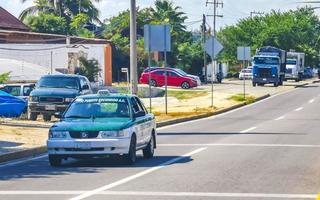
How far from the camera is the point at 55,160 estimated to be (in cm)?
1864

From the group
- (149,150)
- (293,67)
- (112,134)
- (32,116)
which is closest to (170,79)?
(293,67)

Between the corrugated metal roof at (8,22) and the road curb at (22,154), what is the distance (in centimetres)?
5132

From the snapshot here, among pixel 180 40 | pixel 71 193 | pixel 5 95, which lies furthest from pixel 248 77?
pixel 71 193

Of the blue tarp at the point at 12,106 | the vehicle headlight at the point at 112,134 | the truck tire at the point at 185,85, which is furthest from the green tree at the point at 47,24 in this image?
the vehicle headlight at the point at 112,134

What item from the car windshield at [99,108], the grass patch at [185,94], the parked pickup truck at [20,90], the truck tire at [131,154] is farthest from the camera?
the grass patch at [185,94]

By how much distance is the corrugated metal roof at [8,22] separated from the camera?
240ft

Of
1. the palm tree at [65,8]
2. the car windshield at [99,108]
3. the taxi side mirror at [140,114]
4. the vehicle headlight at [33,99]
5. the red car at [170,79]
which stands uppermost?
the palm tree at [65,8]

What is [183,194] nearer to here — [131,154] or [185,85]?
[131,154]

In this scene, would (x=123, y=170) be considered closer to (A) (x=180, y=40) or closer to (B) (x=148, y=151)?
(B) (x=148, y=151)

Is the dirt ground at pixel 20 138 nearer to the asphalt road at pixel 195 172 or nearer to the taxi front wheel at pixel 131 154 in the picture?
the asphalt road at pixel 195 172

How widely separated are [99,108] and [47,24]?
74.1m

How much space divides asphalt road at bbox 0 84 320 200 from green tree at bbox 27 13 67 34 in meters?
64.8

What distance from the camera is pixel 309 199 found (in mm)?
13305

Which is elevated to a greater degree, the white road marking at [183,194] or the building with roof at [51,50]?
the building with roof at [51,50]
